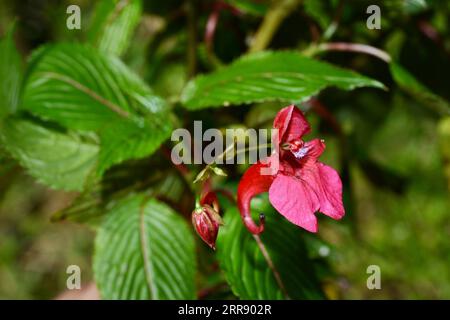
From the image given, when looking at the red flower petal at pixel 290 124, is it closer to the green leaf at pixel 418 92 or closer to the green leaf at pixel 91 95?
the green leaf at pixel 91 95

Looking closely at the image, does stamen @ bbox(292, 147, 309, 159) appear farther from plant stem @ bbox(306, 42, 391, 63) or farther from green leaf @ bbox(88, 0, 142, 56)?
green leaf @ bbox(88, 0, 142, 56)

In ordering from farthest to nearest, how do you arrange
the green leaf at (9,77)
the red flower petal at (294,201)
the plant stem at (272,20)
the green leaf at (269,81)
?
the plant stem at (272,20) → the green leaf at (9,77) → the green leaf at (269,81) → the red flower petal at (294,201)

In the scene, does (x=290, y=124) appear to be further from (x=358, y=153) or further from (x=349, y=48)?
(x=358, y=153)

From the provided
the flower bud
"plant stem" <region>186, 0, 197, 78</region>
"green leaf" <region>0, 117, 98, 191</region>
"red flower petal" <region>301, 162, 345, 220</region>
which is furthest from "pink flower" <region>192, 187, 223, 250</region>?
"plant stem" <region>186, 0, 197, 78</region>

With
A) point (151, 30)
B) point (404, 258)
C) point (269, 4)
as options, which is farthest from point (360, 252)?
point (151, 30)

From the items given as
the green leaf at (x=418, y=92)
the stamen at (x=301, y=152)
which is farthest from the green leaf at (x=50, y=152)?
the green leaf at (x=418, y=92)

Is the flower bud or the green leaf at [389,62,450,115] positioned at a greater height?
the green leaf at [389,62,450,115]

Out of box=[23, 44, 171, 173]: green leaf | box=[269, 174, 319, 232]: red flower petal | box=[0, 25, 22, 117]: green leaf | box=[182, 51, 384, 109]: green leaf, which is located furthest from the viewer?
box=[0, 25, 22, 117]: green leaf

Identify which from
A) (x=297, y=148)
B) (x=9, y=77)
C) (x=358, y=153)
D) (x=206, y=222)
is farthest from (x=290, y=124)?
(x=358, y=153)
